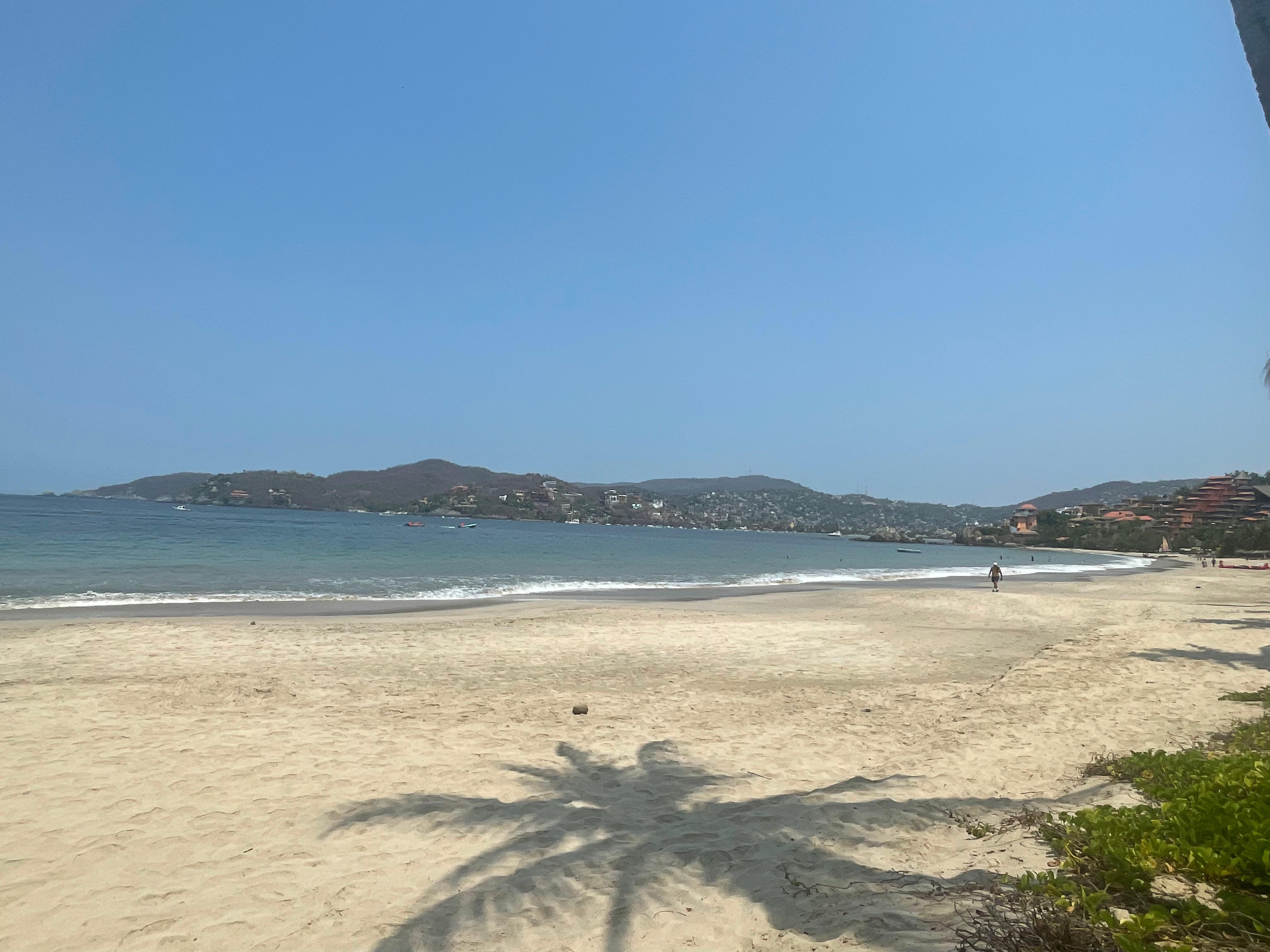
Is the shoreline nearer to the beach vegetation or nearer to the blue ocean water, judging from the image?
the blue ocean water

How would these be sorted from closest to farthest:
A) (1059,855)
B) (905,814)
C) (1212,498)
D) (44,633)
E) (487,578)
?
(1059,855)
(905,814)
(44,633)
(487,578)
(1212,498)

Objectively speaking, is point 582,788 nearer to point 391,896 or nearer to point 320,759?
point 391,896

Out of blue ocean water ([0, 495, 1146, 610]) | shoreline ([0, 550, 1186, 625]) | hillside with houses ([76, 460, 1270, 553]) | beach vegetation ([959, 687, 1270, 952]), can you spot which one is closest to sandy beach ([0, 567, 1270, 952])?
beach vegetation ([959, 687, 1270, 952])

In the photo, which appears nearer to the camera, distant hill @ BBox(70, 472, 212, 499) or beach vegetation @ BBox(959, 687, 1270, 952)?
beach vegetation @ BBox(959, 687, 1270, 952)

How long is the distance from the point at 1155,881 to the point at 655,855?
2.91 meters

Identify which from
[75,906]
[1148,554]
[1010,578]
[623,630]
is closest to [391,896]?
[75,906]

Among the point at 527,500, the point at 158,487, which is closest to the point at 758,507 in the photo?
the point at 527,500

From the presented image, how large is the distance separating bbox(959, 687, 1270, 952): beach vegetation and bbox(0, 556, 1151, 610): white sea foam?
20.4 meters

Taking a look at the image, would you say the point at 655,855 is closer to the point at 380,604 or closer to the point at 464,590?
the point at 380,604

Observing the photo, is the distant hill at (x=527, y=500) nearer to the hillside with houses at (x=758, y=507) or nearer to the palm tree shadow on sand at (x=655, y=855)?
the hillside with houses at (x=758, y=507)

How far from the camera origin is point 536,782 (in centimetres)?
636

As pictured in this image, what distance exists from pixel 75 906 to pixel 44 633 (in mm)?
12361

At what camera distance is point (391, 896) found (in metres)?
4.34

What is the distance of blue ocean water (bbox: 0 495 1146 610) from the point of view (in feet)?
75.4
